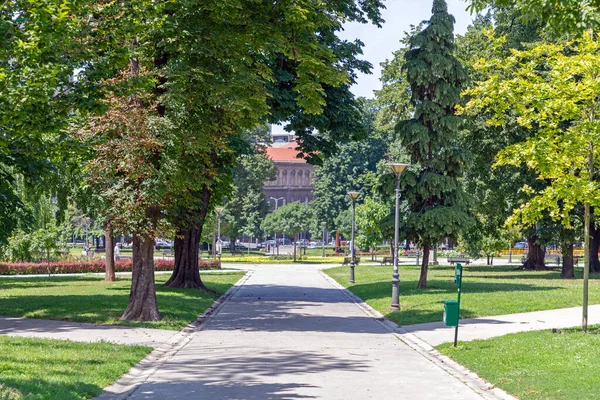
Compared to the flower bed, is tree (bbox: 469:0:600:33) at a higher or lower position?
higher

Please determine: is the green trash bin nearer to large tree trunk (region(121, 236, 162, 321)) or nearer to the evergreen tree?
large tree trunk (region(121, 236, 162, 321))

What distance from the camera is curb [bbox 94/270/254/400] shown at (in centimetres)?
1139

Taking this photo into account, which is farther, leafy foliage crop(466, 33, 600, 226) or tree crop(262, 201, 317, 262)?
tree crop(262, 201, 317, 262)

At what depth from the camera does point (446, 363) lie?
14.9 m

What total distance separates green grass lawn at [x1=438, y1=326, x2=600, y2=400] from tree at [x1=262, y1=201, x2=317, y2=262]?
7157 centimetres

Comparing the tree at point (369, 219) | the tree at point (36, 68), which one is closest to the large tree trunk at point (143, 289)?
the tree at point (36, 68)

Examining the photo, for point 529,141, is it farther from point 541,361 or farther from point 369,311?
point 369,311

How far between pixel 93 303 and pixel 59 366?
40.9 feet

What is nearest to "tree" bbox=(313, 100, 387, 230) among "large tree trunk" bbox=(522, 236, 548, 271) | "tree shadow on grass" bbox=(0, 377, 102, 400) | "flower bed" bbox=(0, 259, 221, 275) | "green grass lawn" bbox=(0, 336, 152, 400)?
"large tree trunk" bbox=(522, 236, 548, 271)

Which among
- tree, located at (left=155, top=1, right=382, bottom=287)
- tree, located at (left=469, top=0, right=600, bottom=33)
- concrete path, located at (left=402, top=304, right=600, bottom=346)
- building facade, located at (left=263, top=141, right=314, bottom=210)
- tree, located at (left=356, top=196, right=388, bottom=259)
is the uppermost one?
building facade, located at (left=263, top=141, right=314, bottom=210)

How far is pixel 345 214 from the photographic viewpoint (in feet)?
301

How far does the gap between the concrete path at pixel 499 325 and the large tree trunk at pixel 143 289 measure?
6.45m

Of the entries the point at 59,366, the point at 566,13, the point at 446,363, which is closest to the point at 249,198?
the point at 446,363

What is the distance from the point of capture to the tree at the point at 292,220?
295 ft
